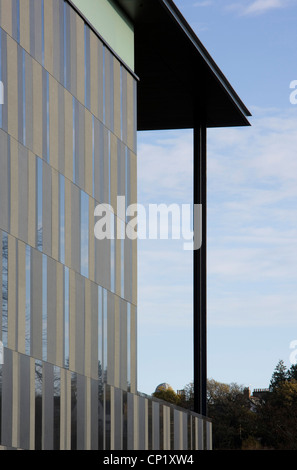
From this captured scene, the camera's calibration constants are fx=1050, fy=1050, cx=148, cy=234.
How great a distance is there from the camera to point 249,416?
88.1 metres

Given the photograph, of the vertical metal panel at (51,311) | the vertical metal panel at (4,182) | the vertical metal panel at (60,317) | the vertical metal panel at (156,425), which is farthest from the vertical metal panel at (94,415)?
the vertical metal panel at (4,182)

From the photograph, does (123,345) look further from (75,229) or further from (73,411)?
(75,229)

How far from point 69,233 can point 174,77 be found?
425 inches

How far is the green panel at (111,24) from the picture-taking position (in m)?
24.5

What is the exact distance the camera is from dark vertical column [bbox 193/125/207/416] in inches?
1315

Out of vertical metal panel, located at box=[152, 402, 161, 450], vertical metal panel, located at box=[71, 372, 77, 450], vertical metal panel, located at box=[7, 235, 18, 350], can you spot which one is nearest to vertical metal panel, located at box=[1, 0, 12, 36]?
vertical metal panel, located at box=[7, 235, 18, 350]

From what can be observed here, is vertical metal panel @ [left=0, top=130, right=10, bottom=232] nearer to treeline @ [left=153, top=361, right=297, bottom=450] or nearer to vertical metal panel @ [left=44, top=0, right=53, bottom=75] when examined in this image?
vertical metal panel @ [left=44, top=0, right=53, bottom=75]

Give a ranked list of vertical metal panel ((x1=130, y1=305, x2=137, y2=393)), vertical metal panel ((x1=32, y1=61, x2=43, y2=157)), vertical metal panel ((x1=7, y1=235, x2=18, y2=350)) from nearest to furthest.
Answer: vertical metal panel ((x1=7, y1=235, x2=18, y2=350)), vertical metal panel ((x1=32, y1=61, x2=43, y2=157)), vertical metal panel ((x1=130, y1=305, x2=137, y2=393))

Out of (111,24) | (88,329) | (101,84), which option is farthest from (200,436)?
(111,24)

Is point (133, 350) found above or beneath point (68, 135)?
beneath

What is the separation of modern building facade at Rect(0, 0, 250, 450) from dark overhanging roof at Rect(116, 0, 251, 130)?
1.04ft

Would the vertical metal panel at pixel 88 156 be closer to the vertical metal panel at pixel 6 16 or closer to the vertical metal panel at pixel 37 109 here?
the vertical metal panel at pixel 37 109

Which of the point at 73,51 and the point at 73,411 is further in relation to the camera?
the point at 73,51
